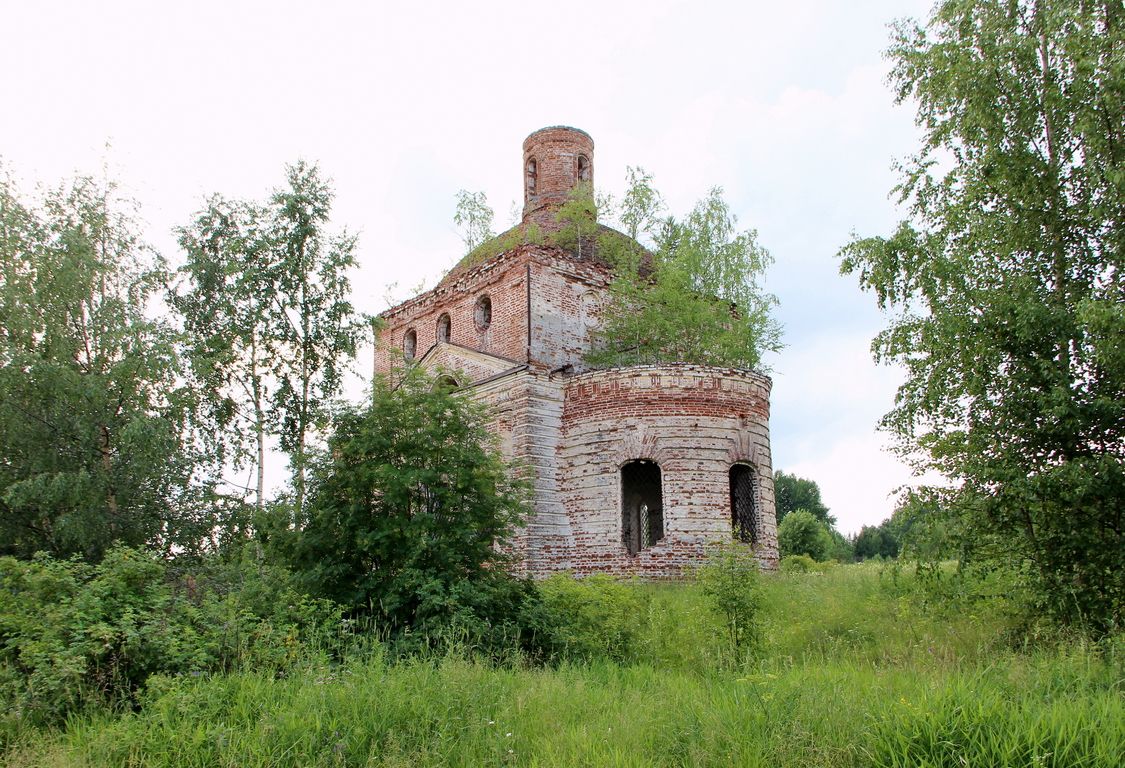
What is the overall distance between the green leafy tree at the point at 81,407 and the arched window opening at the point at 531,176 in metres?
12.9

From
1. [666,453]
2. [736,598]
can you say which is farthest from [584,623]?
[666,453]

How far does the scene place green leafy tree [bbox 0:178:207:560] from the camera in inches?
604

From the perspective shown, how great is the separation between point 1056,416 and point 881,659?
10.5 feet

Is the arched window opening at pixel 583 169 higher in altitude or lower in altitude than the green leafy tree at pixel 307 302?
higher

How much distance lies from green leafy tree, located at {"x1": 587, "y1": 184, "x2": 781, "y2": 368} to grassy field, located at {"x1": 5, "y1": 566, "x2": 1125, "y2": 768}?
1230 cm

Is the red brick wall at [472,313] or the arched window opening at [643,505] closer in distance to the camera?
the red brick wall at [472,313]

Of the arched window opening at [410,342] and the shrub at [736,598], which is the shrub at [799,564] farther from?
the arched window opening at [410,342]

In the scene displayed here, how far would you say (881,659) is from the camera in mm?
8359

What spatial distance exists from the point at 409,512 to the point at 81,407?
32.1ft

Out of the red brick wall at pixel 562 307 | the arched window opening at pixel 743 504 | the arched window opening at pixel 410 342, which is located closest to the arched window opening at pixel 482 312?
the red brick wall at pixel 562 307

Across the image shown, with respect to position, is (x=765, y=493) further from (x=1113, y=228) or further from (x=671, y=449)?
(x=1113, y=228)

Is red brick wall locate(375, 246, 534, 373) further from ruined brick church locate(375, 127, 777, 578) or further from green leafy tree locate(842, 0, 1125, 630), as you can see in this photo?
green leafy tree locate(842, 0, 1125, 630)

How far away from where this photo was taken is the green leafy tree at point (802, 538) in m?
37.1

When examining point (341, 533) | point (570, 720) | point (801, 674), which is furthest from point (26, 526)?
point (801, 674)
